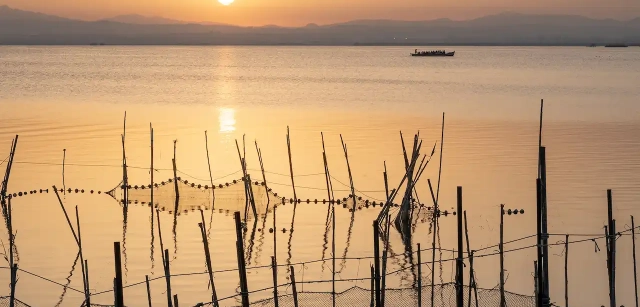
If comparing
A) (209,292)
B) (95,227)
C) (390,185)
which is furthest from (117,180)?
(209,292)

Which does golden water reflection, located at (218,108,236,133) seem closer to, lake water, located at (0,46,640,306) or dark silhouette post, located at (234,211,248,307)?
lake water, located at (0,46,640,306)

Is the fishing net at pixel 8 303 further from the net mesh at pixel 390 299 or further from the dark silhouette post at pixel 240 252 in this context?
the dark silhouette post at pixel 240 252

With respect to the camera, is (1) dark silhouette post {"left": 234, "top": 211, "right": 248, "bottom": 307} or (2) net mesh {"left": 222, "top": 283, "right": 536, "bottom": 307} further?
(2) net mesh {"left": 222, "top": 283, "right": 536, "bottom": 307}

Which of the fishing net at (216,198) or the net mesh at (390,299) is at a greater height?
the fishing net at (216,198)

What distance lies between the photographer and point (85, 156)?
21.0m

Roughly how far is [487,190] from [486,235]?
302 cm

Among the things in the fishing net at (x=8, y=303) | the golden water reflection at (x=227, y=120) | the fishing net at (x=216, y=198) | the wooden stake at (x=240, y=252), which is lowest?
the fishing net at (x=8, y=303)

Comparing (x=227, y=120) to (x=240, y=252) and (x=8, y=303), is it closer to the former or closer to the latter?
(x=8, y=303)

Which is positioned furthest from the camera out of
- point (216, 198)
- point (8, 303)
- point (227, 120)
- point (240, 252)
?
point (227, 120)

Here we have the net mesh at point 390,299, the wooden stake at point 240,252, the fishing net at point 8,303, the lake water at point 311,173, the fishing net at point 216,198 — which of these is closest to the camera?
the wooden stake at point 240,252

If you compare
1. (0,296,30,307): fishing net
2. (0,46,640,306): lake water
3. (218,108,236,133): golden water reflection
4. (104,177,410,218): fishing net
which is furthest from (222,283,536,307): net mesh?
(218,108,236,133): golden water reflection

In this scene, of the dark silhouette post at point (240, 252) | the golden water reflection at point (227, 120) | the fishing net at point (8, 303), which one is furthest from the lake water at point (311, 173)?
the dark silhouette post at point (240, 252)

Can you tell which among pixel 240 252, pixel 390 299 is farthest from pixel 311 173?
pixel 240 252

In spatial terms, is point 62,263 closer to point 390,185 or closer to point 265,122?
point 390,185
